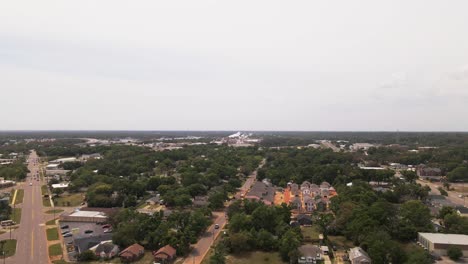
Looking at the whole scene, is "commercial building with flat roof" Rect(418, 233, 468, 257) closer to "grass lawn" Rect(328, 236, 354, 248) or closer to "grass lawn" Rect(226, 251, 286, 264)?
"grass lawn" Rect(328, 236, 354, 248)

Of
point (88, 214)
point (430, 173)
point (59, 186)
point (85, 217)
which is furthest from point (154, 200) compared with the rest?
point (430, 173)

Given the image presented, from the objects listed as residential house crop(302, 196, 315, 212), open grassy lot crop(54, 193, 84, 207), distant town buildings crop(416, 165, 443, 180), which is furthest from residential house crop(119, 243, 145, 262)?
distant town buildings crop(416, 165, 443, 180)

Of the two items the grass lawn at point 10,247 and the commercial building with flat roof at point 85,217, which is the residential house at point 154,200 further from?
the grass lawn at point 10,247

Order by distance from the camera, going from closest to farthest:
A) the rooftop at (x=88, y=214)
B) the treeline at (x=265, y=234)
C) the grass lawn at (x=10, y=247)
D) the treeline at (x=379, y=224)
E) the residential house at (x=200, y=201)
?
the treeline at (x=265, y=234) → the treeline at (x=379, y=224) → the grass lawn at (x=10, y=247) → the rooftop at (x=88, y=214) → the residential house at (x=200, y=201)

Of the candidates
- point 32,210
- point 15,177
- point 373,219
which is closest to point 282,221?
point 373,219

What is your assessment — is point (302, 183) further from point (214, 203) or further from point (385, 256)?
point (385, 256)

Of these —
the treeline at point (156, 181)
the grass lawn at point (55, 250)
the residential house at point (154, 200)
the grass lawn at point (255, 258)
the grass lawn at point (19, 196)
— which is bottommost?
the grass lawn at point (255, 258)

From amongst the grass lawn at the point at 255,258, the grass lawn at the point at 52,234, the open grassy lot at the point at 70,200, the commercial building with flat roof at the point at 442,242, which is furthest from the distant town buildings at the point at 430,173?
the grass lawn at the point at 52,234
